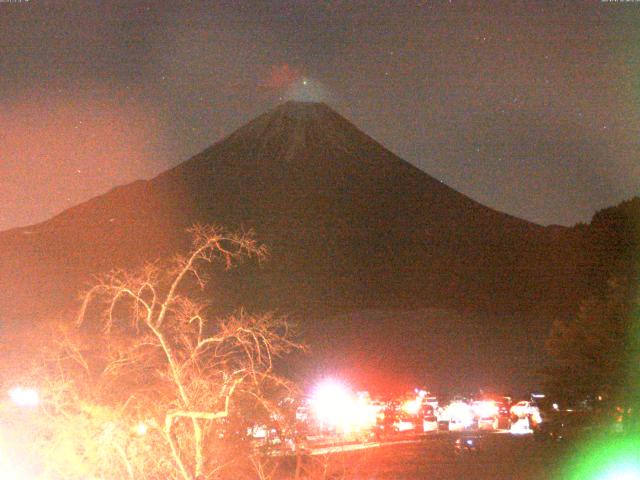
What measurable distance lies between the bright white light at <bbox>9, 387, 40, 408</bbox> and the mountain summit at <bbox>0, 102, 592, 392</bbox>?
4110 centimetres

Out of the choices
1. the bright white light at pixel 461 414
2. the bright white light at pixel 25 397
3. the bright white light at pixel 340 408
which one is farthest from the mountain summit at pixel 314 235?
the bright white light at pixel 25 397

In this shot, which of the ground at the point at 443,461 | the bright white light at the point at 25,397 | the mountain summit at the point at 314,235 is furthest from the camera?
the mountain summit at the point at 314,235

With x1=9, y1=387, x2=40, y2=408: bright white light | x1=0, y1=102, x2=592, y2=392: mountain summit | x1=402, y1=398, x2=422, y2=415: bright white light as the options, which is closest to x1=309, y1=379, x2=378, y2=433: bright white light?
x1=9, y1=387, x2=40, y2=408: bright white light

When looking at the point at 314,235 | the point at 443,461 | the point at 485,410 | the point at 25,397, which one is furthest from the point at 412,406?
the point at 314,235

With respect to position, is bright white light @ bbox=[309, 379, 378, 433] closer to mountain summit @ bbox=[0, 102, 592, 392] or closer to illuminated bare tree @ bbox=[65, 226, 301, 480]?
illuminated bare tree @ bbox=[65, 226, 301, 480]

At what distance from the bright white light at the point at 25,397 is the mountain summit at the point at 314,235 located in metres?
41.1

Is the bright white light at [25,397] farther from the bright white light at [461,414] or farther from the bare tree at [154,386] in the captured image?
→ the bright white light at [461,414]

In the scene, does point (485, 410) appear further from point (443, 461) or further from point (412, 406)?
point (443, 461)

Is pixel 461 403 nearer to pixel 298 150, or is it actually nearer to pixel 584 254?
pixel 584 254

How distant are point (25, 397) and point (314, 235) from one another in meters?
108

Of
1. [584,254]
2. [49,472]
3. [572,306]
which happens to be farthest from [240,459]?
[572,306]

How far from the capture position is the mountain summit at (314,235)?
86812 millimetres

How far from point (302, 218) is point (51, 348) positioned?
371 ft

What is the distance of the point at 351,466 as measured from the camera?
21719 mm
